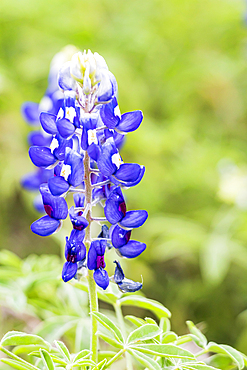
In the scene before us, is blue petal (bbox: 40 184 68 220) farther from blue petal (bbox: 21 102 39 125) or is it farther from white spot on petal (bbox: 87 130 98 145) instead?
blue petal (bbox: 21 102 39 125)

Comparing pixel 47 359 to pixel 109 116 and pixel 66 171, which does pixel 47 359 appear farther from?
pixel 109 116

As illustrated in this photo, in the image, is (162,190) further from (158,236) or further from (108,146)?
(108,146)

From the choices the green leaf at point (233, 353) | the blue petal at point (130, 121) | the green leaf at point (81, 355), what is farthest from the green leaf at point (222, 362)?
the blue petal at point (130, 121)

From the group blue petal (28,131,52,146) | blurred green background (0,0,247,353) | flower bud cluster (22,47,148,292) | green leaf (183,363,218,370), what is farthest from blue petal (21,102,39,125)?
green leaf (183,363,218,370)

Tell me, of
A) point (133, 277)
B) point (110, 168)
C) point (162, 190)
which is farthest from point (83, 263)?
A: point (162, 190)

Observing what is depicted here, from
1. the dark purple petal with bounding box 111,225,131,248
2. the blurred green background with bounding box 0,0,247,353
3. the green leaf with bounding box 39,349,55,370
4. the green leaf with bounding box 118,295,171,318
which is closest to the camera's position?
the green leaf with bounding box 39,349,55,370

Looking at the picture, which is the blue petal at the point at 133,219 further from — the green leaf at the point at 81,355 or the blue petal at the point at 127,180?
the green leaf at the point at 81,355
